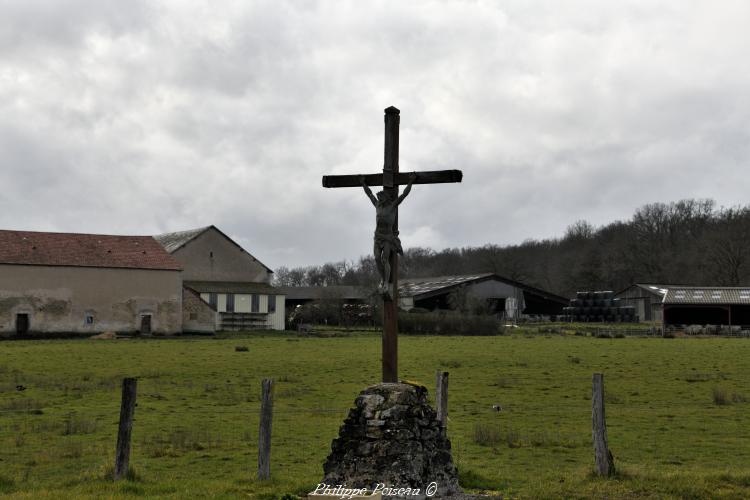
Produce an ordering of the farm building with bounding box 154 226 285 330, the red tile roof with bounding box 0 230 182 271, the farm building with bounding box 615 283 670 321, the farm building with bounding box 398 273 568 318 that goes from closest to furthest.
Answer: the red tile roof with bounding box 0 230 182 271, the farm building with bounding box 154 226 285 330, the farm building with bounding box 398 273 568 318, the farm building with bounding box 615 283 670 321

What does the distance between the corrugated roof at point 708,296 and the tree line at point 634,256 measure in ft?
118

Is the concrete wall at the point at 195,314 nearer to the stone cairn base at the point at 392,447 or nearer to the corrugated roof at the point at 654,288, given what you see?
the corrugated roof at the point at 654,288

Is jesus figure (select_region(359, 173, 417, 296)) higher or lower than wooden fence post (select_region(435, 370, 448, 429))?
higher

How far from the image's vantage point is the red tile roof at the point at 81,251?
196 ft

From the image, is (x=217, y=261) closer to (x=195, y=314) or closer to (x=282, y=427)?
(x=195, y=314)

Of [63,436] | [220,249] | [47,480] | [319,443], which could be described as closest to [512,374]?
[319,443]

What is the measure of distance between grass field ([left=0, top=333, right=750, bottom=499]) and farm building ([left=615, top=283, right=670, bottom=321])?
2506 inches

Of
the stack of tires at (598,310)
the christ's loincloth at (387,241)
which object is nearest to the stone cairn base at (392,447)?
the christ's loincloth at (387,241)

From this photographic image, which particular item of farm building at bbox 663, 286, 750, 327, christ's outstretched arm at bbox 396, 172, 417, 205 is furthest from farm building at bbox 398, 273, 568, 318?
christ's outstretched arm at bbox 396, 172, 417, 205

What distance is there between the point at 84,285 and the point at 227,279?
63.3 ft

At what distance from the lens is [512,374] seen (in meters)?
29.3

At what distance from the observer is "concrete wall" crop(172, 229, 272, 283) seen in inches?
3009

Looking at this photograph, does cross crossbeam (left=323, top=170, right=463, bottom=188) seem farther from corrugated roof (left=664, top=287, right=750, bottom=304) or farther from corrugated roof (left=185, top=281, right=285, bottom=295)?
corrugated roof (left=664, top=287, right=750, bottom=304)

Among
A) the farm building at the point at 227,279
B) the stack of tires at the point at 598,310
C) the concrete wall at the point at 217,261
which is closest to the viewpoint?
the farm building at the point at 227,279
